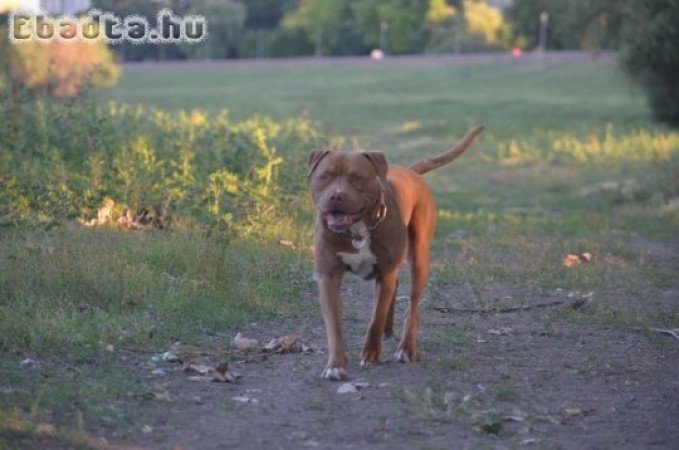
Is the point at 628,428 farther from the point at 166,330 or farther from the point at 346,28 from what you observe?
the point at 346,28

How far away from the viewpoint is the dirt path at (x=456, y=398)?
603cm

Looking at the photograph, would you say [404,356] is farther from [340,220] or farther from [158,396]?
[158,396]

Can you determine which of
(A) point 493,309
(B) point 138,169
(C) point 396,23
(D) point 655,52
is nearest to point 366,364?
(A) point 493,309

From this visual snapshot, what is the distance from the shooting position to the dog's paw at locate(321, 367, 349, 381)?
712 cm

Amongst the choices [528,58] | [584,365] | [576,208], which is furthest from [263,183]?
[528,58]

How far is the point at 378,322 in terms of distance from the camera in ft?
24.7

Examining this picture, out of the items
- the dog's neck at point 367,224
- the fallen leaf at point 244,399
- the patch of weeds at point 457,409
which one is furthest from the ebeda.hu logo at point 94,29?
the patch of weeds at point 457,409

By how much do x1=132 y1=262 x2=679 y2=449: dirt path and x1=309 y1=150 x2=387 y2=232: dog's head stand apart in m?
0.89

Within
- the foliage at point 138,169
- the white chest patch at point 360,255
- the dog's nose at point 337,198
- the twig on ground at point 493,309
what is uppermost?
the dog's nose at point 337,198

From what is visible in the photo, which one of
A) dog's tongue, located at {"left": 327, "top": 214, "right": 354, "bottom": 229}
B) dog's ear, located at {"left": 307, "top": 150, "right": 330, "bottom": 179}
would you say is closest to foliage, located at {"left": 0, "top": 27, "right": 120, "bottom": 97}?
dog's ear, located at {"left": 307, "top": 150, "right": 330, "bottom": 179}

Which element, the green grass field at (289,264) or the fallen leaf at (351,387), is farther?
the green grass field at (289,264)

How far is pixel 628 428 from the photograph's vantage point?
632cm

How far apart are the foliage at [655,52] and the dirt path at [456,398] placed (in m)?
13.2

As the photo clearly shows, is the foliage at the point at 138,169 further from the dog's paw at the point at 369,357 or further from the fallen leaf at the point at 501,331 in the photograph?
the dog's paw at the point at 369,357
